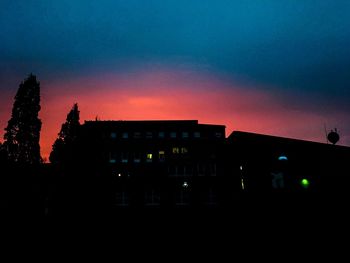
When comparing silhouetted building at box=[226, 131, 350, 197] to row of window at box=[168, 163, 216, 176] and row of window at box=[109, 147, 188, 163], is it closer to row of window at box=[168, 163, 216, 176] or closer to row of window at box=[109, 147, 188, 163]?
row of window at box=[168, 163, 216, 176]

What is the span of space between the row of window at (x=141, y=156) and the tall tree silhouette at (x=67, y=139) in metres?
8.08

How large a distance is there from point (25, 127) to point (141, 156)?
62.3ft

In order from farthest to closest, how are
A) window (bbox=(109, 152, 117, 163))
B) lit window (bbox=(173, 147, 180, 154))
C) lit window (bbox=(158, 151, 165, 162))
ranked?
1. lit window (bbox=(173, 147, 180, 154))
2. lit window (bbox=(158, 151, 165, 162))
3. window (bbox=(109, 152, 117, 163))

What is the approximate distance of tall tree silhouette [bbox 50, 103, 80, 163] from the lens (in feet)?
136

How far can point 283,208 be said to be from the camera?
13.6 meters

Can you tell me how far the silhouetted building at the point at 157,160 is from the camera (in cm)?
4591

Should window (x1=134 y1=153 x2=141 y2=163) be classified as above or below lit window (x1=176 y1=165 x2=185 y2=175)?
above

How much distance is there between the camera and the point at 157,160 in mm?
48031

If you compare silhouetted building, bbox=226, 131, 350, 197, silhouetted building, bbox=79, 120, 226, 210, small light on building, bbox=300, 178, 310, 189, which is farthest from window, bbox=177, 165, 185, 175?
small light on building, bbox=300, 178, 310, 189

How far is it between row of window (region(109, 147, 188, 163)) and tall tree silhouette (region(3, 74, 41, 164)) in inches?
552

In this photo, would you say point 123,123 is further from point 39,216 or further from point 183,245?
point 183,245

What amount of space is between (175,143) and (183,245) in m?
33.0

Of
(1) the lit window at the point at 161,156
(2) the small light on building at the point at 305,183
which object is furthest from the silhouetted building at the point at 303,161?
(1) the lit window at the point at 161,156

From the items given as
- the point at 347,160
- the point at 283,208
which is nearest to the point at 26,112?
the point at 283,208
